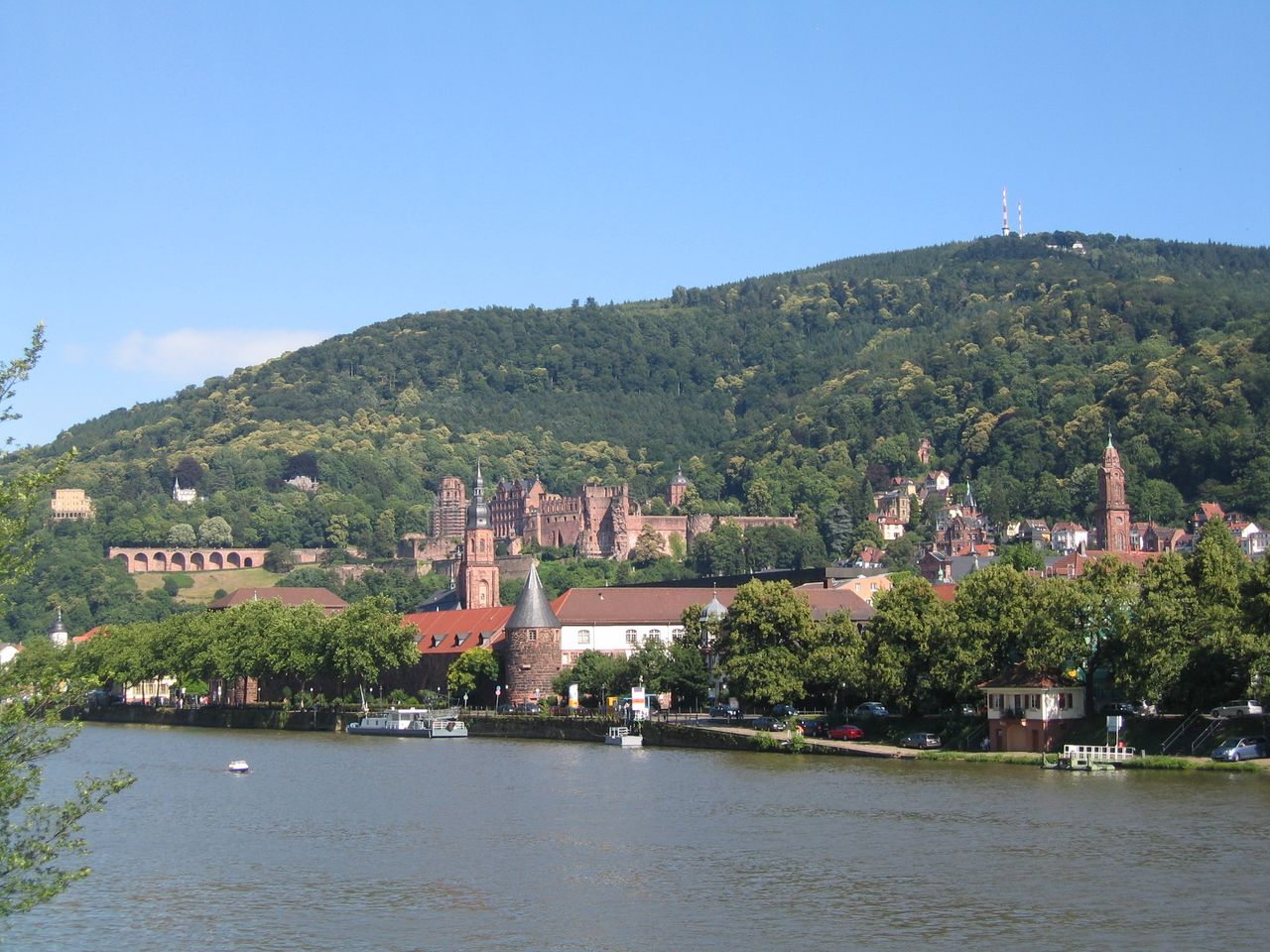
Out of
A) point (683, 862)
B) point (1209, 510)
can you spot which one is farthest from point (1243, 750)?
point (1209, 510)

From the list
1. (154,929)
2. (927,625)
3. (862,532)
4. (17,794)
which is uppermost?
(862,532)

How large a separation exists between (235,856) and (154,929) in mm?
8771

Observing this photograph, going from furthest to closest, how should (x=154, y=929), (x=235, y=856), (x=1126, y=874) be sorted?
1. (x=235, y=856)
2. (x=1126, y=874)
3. (x=154, y=929)

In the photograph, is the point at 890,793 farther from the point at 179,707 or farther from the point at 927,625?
the point at 179,707

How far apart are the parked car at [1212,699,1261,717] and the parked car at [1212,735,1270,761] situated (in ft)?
4.27

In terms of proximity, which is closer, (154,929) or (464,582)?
(154,929)

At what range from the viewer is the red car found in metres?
64.8

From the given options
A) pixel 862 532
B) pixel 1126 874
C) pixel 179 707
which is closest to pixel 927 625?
pixel 1126 874

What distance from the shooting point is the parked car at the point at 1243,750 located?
2004 inches

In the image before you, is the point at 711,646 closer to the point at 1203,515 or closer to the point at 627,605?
the point at 627,605

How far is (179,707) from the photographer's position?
10506cm

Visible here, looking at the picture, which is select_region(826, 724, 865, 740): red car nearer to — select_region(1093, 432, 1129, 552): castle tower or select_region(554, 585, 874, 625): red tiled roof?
select_region(554, 585, 874, 625): red tiled roof

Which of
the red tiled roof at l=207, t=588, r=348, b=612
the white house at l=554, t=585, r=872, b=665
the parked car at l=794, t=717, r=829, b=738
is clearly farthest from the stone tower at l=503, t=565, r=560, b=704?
the red tiled roof at l=207, t=588, r=348, b=612

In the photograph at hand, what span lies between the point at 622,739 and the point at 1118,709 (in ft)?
64.8
